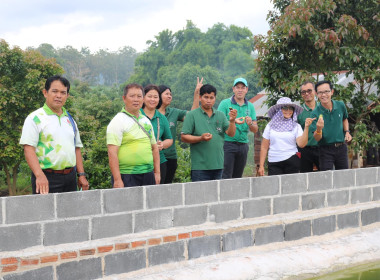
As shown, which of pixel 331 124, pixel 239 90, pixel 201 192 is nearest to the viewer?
pixel 201 192

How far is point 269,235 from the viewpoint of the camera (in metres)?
4.42

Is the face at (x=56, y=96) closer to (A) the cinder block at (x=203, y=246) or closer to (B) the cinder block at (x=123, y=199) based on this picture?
(B) the cinder block at (x=123, y=199)

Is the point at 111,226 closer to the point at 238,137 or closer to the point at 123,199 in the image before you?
the point at 123,199

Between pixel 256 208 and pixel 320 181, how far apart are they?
91 cm

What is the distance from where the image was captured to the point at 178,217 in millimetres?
3932

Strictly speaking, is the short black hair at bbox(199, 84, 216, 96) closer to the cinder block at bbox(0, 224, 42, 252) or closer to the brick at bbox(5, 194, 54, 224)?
the brick at bbox(5, 194, 54, 224)

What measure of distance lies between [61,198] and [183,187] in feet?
3.49

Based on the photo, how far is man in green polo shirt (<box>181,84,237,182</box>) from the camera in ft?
14.9

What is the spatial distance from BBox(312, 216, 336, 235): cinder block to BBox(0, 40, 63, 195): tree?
733cm

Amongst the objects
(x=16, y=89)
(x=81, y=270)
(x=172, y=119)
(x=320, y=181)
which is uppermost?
(x=16, y=89)

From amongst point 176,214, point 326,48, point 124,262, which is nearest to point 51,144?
point 124,262

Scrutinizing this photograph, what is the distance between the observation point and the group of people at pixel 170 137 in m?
3.60

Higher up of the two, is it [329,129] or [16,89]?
[16,89]

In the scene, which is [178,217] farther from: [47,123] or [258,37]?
[258,37]
